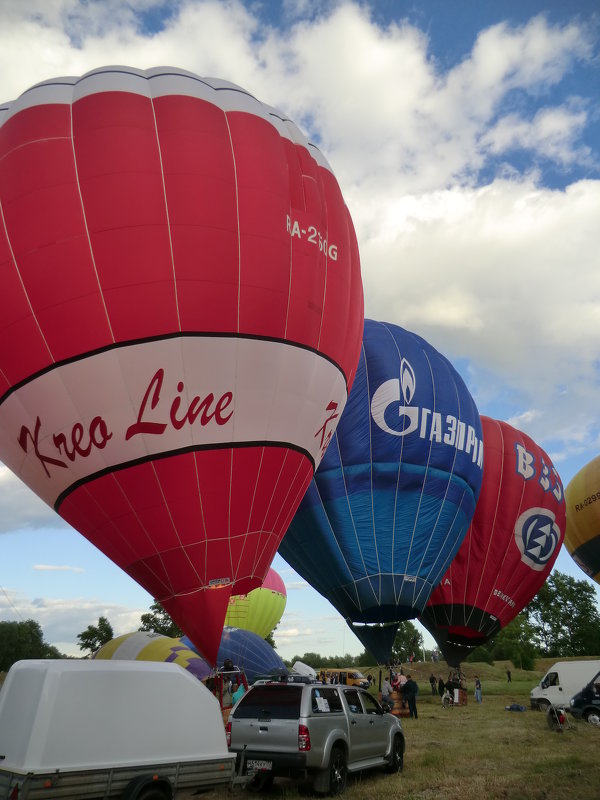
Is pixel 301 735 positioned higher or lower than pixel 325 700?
lower

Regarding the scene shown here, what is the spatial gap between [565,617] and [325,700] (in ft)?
217

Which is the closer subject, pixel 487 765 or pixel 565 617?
pixel 487 765

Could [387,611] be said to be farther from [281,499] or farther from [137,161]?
[137,161]

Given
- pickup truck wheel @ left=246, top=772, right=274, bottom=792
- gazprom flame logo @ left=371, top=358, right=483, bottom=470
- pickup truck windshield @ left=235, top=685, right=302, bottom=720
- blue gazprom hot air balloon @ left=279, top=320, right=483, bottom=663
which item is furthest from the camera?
gazprom flame logo @ left=371, top=358, right=483, bottom=470

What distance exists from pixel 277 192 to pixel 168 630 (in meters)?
58.8

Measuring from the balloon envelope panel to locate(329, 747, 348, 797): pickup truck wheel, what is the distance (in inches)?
601

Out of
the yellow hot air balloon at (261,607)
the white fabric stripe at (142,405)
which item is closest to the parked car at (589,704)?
the white fabric stripe at (142,405)

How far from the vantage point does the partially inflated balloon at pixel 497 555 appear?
24.4 m

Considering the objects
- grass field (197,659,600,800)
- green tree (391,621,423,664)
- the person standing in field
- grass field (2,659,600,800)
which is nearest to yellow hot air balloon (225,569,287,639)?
the person standing in field

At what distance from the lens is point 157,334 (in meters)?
11.0

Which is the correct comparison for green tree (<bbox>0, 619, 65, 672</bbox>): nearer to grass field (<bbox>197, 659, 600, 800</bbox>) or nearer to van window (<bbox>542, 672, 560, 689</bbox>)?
van window (<bbox>542, 672, 560, 689</bbox>)

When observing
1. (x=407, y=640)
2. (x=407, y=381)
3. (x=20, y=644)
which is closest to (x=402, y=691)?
(x=407, y=381)

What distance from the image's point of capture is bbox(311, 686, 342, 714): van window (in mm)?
8978

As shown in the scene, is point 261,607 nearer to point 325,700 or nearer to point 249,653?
point 249,653
